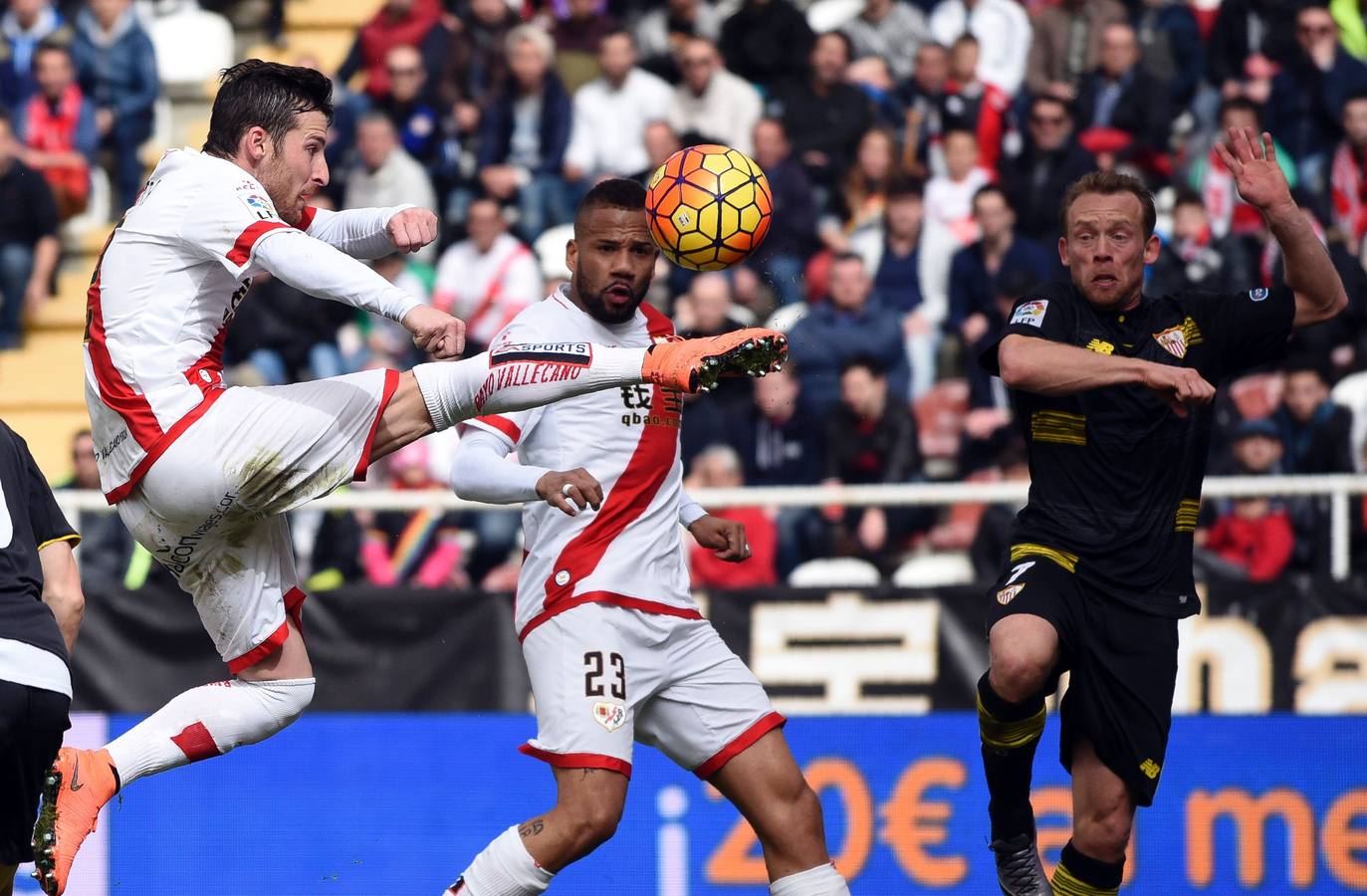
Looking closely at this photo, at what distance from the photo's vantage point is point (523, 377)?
6.14m

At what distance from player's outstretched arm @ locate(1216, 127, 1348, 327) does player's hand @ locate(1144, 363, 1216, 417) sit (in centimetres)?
93

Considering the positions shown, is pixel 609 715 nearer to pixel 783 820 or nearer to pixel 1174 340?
pixel 783 820

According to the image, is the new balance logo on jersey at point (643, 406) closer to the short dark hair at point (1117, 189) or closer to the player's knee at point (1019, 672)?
the player's knee at point (1019, 672)

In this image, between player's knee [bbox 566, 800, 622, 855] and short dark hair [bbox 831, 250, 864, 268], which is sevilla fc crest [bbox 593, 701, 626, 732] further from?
short dark hair [bbox 831, 250, 864, 268]

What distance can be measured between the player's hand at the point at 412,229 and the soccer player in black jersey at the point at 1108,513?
1.96m

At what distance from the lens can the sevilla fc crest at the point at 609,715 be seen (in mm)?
6348

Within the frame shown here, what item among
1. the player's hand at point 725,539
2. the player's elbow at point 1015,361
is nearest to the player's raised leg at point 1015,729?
the player's elbow at point 1015,361

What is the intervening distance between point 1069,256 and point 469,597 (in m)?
3.83

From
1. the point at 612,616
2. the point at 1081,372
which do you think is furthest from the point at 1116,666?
the point at 612,616

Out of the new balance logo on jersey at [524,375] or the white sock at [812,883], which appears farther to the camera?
the white sock at [812,883]

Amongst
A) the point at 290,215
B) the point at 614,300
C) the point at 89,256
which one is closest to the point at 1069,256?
the point at 614,300

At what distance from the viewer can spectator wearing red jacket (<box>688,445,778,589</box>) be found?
9898 mm

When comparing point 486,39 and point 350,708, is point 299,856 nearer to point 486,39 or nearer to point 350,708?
point 350,708

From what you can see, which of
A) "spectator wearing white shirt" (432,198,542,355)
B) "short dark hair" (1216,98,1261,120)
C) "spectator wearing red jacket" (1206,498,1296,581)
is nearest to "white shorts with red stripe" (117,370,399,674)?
"spectator wearing red jacket" (1206,498,1296,581)
